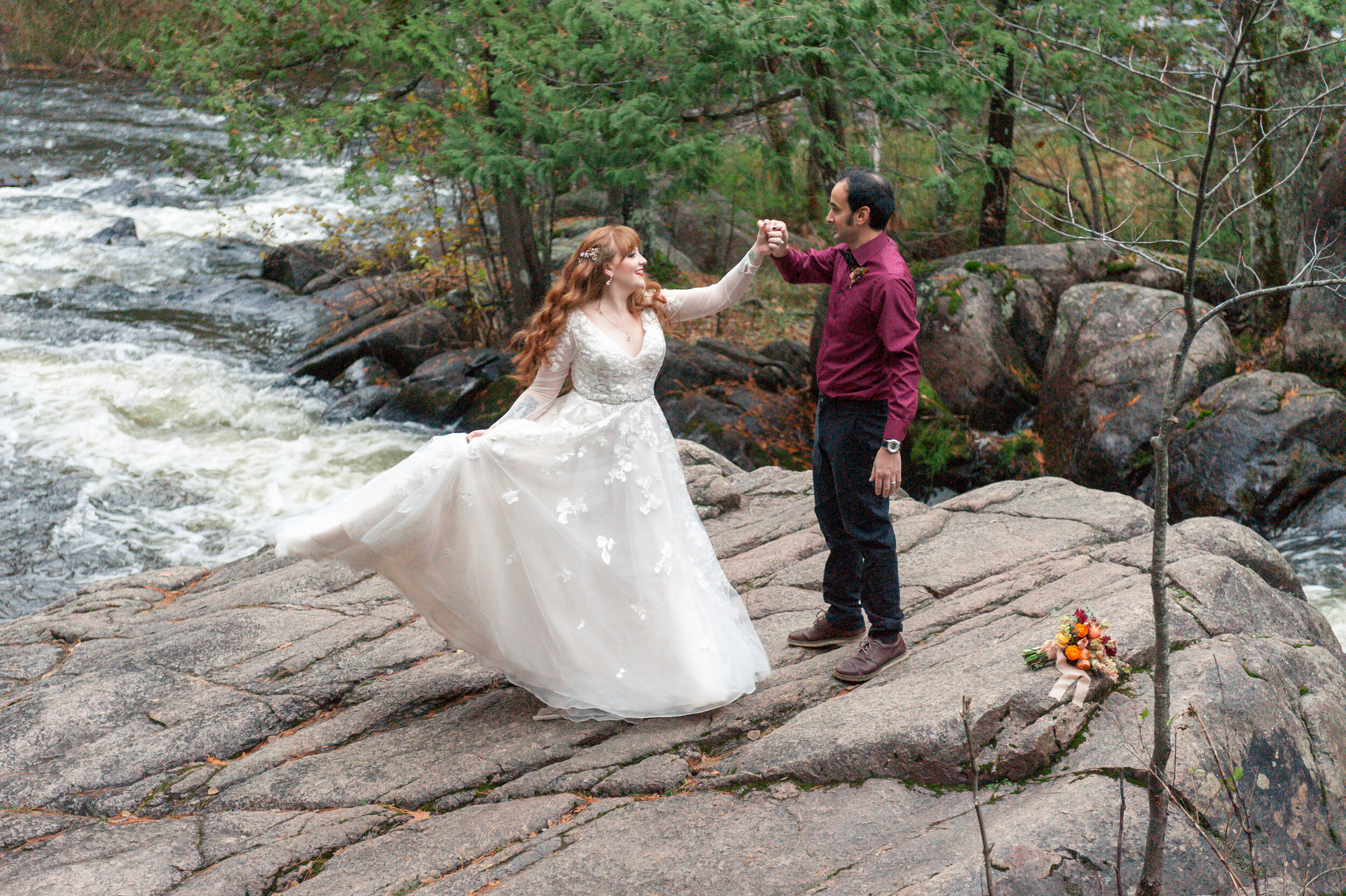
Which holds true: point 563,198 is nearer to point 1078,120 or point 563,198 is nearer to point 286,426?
point 286,426

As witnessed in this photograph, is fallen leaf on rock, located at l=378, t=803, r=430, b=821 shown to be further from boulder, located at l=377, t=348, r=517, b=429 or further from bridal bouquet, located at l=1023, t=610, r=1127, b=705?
boulder, located at l=377, t=348, r=517, b=429

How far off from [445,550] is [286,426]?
27.9ft

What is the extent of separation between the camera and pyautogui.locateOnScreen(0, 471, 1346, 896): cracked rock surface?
3240mm

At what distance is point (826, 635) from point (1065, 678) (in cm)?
132

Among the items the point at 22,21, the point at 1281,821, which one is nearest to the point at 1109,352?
the point at 1281,821

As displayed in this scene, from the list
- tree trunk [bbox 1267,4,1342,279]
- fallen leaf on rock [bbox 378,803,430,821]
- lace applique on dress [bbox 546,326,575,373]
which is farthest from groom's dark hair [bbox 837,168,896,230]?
tree trunk [bbox 1267,4,1342,279]

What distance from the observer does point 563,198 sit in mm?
16031

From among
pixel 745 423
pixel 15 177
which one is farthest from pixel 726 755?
pixel 15 177

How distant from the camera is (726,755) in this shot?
4.00 meters

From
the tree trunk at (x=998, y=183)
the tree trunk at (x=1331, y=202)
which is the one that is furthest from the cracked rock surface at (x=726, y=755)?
the tree trunk at (x=998, y=183)

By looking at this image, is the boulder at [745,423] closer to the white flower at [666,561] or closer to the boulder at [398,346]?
the boulder at [398,346]

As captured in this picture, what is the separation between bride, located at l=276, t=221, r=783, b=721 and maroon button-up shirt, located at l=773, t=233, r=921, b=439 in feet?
1.60

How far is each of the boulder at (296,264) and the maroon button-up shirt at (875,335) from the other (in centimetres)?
1333

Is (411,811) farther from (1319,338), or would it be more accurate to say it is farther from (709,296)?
(1319,338)
